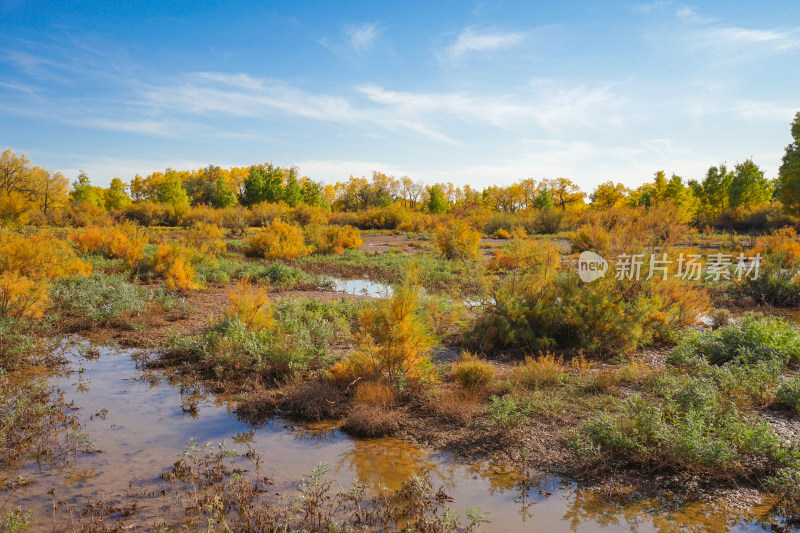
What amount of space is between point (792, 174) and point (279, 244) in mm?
32512

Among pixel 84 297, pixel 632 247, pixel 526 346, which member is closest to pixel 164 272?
pixel 84 297

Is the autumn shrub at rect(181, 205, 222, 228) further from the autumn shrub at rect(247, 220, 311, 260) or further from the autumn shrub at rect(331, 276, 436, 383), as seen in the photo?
the autumn shrub at rect(331, 276, 436, 383)

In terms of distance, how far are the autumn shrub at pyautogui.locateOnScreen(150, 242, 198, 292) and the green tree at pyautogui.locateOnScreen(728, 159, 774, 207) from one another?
159ft

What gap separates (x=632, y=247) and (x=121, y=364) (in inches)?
374

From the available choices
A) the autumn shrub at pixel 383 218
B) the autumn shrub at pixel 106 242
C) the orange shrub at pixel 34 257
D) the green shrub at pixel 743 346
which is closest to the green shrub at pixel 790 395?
the green shrub at pixel 743 346

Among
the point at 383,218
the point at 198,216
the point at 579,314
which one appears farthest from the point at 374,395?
the point at 383,218

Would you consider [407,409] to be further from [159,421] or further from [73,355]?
[73,355]

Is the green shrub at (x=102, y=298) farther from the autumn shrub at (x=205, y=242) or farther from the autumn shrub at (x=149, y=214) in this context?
the autumn shrub at (x=149, y=214)

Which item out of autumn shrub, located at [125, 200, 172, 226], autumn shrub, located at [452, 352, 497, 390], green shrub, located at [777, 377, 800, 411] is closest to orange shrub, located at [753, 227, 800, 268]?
green shrub, located at [777, 377, 800, 411]

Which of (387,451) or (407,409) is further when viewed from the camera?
(407,409)

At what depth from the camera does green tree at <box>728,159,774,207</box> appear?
45094 mm

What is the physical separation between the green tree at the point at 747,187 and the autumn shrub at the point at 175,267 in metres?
48.5

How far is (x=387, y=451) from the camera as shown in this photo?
5.53 meters

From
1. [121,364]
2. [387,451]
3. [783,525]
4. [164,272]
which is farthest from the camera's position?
[164,272]
